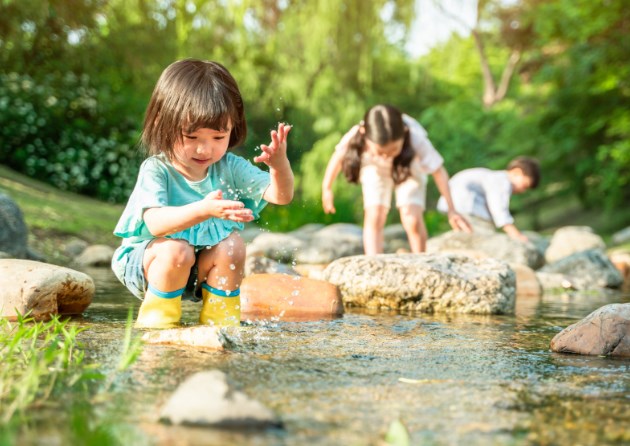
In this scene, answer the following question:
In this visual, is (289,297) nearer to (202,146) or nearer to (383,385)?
(202,146)

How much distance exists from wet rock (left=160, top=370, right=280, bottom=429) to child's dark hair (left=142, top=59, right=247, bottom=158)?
172 cm

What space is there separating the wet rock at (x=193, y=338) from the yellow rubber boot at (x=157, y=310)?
19.7 inches

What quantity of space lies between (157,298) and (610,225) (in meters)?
15.9

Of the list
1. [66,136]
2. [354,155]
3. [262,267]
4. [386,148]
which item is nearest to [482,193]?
[354,155]

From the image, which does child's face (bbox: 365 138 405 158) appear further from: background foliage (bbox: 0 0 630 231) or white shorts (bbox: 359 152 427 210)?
background foliage (bbox: 0 0 630 231)

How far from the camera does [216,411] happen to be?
6.32 feet

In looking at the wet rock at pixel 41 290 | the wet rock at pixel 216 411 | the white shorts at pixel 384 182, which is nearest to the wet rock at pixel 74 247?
the white shorts at pixel 384 182

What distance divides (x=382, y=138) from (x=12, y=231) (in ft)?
10.4

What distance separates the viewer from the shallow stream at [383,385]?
1884 mm

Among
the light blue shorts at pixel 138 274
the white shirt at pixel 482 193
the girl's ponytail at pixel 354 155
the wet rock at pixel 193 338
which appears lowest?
the wet rock at pixel 193 338

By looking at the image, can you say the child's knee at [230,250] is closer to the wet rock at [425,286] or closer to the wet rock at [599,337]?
the wet rock at [599,337]

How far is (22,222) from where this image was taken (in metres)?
6.85

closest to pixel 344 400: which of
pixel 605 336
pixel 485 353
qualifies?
pixel 485 353

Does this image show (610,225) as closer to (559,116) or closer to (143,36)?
(559,116)
